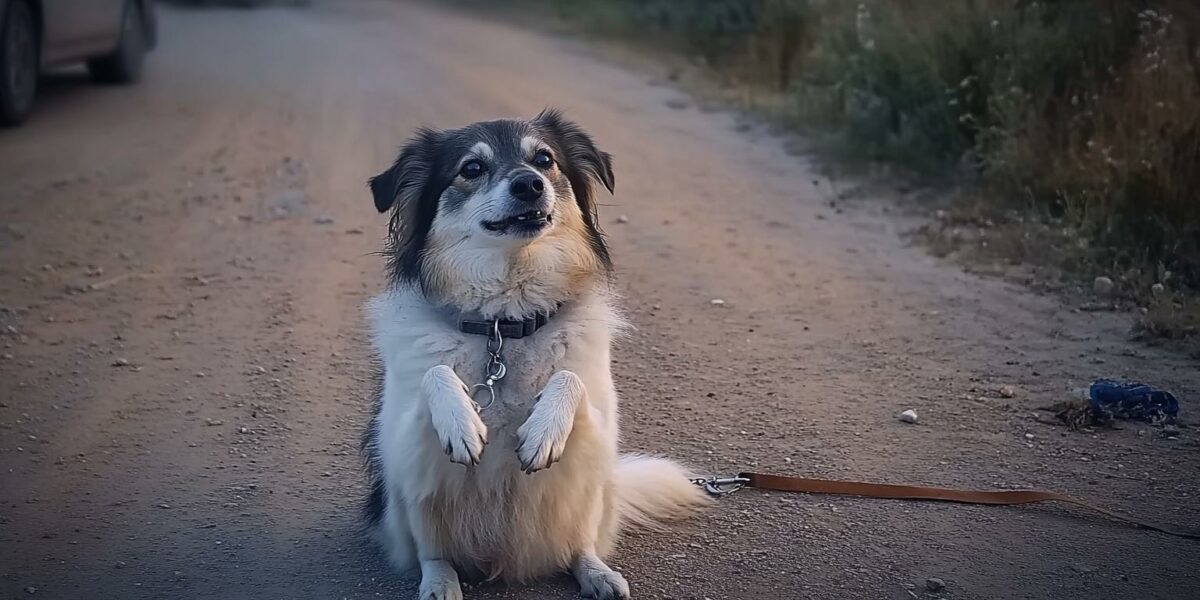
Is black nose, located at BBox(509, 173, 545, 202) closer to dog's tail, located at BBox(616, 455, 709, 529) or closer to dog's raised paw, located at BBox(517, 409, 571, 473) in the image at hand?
dog's raised paw, located at BBox(517, 409, 571, 473)

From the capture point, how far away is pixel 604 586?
417 cm

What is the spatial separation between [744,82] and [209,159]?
6359 millimetres

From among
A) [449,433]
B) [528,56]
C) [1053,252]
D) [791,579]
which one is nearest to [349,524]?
[449,433]

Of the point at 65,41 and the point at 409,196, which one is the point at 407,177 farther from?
the point at 65,41

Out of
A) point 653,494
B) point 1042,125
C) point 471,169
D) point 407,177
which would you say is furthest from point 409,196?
point 1042,125

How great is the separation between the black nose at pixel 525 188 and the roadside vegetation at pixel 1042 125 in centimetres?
382

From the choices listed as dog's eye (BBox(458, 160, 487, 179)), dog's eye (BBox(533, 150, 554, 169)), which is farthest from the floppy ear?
dog's eye (BBox(533, 150, 554, 169))

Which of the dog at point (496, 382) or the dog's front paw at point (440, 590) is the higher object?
the dog at point (496, 382)

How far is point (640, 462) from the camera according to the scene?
4.93 m

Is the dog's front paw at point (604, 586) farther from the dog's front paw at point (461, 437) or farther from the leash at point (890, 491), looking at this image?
the leash at point (890, 491)

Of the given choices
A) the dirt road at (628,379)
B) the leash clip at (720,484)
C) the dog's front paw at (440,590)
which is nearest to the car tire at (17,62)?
the dirt road at (628,379)

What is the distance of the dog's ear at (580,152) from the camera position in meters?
5.02

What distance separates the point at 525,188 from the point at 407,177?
53cm

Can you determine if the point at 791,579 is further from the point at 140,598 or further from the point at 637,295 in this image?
the point at 637,295
